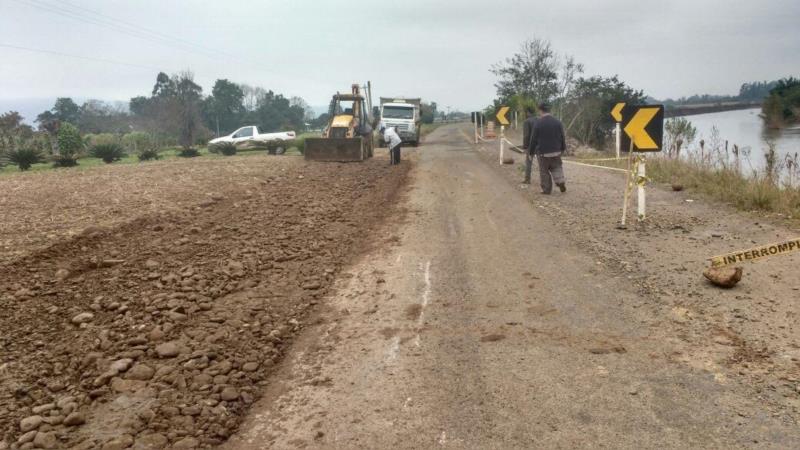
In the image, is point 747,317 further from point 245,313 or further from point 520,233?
point 245,313

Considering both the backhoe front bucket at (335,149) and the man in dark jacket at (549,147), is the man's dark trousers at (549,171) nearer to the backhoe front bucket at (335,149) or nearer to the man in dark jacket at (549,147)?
the man in dark jacket at (549,147)

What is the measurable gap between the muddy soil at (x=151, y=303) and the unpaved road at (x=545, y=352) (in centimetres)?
42

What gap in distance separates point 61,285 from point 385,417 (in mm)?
4292

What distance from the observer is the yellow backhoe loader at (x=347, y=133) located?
20.2 metres

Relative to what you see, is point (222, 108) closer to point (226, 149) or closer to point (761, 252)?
point (226, 149)

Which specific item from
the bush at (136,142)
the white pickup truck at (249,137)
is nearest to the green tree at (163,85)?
the bush at (136,142)

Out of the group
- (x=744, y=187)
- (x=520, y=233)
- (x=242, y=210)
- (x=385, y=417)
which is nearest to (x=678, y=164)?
(x=744, y=187)

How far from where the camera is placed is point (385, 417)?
3.55 m

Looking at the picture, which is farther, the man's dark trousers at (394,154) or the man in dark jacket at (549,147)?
the man's dark trousers at (394,154)

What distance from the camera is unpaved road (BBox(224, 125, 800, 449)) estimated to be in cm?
337

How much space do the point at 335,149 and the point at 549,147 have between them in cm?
1033

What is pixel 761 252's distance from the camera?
17.0ft

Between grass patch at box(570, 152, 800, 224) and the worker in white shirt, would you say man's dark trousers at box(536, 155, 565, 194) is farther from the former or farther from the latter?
the worker in white shirt

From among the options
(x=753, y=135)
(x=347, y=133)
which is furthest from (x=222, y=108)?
(x=753, y=135)
